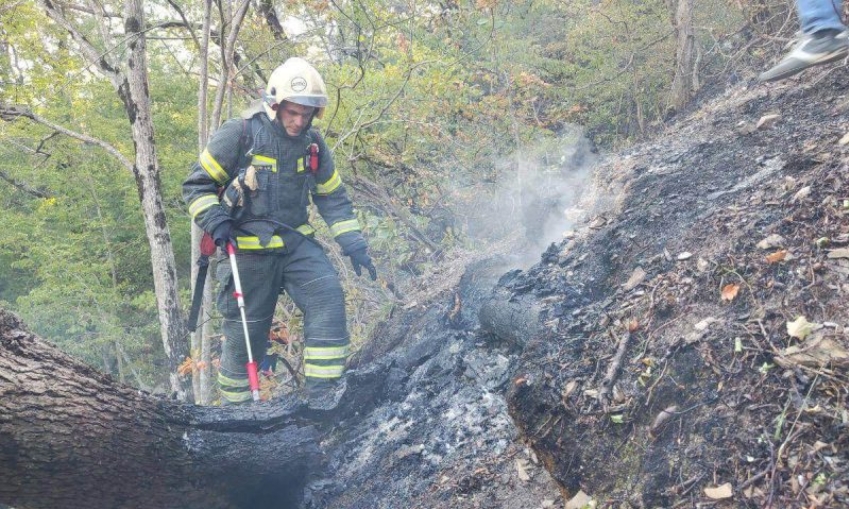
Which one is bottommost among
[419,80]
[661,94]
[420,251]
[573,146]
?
[420,251]

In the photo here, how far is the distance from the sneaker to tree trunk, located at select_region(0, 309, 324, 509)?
361 centimetres

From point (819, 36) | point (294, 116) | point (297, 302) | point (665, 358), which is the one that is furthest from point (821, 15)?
point (297, 302)

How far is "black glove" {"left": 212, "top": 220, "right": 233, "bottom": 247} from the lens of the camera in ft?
14.4

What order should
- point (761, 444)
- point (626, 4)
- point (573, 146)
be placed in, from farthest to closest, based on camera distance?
point (573, 146), point (626, 4), point (761, 444)

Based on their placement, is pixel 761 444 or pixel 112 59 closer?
pixel 761 444

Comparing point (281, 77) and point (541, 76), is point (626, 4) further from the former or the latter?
point (281, 77)

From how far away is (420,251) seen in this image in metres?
7.96

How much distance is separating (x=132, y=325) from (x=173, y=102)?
5.15 meters

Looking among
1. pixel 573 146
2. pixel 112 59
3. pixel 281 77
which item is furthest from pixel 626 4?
pixel 112 59

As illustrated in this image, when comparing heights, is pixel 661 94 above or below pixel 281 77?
below

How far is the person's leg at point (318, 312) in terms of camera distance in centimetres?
457

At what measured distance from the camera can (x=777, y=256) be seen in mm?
2789

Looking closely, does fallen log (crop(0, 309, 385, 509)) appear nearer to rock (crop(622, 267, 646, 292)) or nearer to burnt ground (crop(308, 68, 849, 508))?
burnt ground (crop(308, 68, 849, 508))

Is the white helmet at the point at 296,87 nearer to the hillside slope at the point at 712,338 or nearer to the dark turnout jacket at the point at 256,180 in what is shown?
the dark turnout jacket at the point at 256,180
